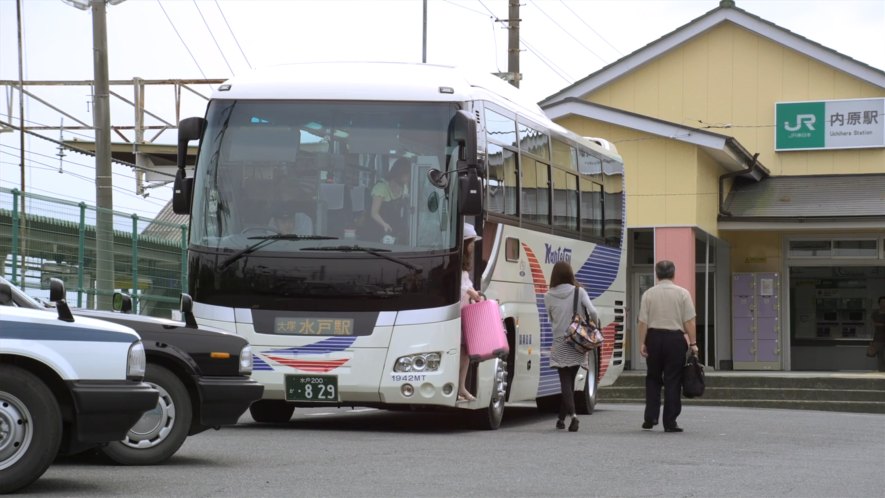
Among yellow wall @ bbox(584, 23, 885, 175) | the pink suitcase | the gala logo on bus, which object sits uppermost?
yellow wall @ bbox(584, 23, 885, 175)

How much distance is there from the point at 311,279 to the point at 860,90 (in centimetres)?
2242

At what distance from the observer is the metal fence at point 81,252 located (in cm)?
1720

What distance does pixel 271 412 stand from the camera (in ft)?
49.4

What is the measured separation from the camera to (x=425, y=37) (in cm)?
3538

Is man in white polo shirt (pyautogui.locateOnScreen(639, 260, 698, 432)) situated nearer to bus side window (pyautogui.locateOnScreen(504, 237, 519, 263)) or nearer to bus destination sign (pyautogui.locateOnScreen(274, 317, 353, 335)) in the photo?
bus side window (pyautogui.locateOnScreen(504, 237, 519, 263))

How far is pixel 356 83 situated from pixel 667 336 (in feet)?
13.6

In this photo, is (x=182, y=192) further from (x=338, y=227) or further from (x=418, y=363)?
(x=418, y=363)

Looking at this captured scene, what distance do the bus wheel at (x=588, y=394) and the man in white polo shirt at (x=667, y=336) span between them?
351cm

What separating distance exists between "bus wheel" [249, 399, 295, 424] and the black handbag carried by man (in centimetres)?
399

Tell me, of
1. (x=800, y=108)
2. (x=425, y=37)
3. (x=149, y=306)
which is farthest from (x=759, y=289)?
(x=149, y=306)

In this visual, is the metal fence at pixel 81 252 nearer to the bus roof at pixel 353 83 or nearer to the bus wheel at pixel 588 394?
the bus roof at pixel 353 83

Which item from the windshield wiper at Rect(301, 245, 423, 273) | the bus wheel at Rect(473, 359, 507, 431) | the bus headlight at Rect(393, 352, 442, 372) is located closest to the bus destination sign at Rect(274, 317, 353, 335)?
the bus headlight at Rect(393, 352, 442, 372)

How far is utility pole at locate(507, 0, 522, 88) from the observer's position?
1164 inches

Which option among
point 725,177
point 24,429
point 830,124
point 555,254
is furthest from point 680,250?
point 24,429
